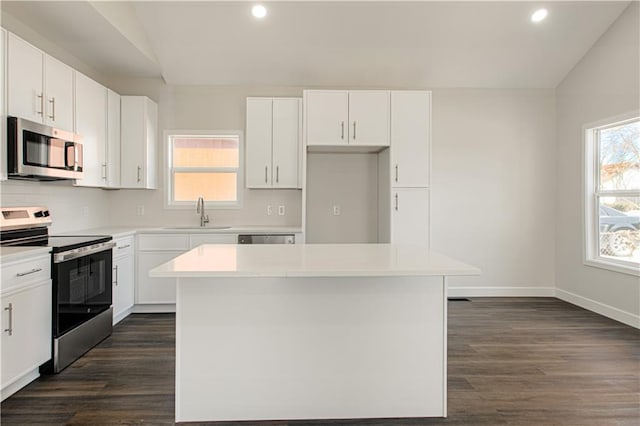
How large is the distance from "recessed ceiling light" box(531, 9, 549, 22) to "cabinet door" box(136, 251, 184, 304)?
4.22 m

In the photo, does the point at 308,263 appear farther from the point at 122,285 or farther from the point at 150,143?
the point at 150,143

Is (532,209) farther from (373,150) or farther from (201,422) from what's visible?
(201,422)

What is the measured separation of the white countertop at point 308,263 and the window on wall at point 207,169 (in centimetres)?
231

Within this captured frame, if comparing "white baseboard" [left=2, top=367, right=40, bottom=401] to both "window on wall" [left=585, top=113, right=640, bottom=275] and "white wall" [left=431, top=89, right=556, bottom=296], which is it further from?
"window on wall" [left=585, top=113, right=640, bottom=275]

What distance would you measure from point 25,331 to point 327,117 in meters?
3.12

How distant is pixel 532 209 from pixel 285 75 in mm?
3406

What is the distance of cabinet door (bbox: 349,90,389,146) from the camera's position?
423 centimetres

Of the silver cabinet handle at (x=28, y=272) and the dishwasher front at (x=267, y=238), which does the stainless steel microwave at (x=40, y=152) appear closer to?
the silver cabinet handle at (x=28, y=272)

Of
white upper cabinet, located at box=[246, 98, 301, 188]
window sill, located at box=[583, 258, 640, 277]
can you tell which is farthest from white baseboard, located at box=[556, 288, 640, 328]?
white upper cabinet, located at box=[246, 98, 301, 188]

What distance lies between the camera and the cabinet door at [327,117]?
13.8 ft

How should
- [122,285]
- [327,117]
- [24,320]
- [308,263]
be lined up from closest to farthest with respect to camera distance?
1. [308,263]
2. [24,320]
3. [122,285]
4. [327,117]

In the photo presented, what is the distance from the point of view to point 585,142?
436 centimetres

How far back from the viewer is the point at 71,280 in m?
2.82

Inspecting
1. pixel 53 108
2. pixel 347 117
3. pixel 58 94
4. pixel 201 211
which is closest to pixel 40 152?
pixel 53 108
